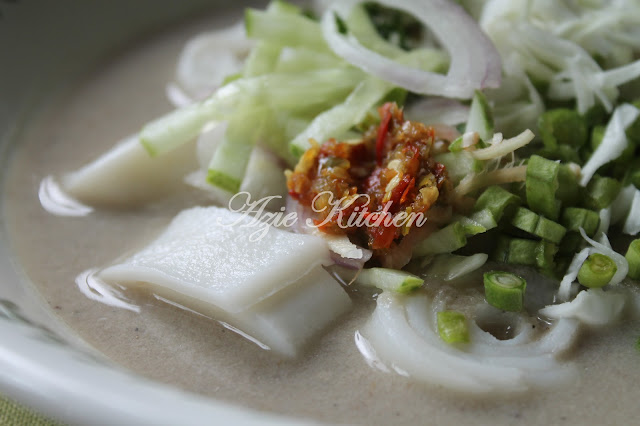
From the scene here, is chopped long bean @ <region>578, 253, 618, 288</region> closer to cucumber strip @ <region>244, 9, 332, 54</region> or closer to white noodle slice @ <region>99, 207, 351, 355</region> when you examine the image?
white noodle slice @ <region>99, 207, 351, 355</region>

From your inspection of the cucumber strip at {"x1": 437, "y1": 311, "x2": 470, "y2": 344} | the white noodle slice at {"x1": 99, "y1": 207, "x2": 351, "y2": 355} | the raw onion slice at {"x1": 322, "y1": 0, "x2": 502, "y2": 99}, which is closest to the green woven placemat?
the white noodle slice at {"x1": 99, "y1": 207, "x2": 351, "y2": 355}

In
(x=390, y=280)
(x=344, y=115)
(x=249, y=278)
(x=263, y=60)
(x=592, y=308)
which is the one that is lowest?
(x=592, y=308)

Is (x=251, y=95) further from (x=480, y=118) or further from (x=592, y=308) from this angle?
(x=592, y=308)

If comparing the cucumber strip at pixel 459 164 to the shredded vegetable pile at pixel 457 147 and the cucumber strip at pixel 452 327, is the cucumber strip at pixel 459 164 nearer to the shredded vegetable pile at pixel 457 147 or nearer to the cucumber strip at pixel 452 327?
the shredded vegetable pile at pixel 457 147

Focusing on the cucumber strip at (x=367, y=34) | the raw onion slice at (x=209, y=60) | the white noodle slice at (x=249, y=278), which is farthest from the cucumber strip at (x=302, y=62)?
the white noodle slice at (x=249, y=278)

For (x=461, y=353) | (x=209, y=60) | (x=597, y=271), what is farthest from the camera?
(x=209, y=60)

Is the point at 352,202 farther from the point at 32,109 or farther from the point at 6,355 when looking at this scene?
the point at 32,109

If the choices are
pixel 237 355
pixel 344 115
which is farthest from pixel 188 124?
pixel 237 355
